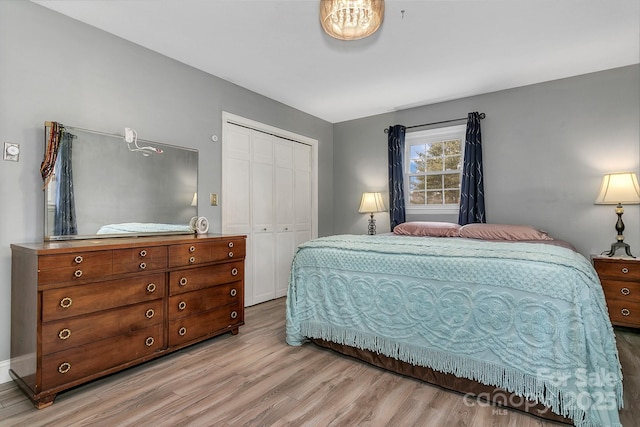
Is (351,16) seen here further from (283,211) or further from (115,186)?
(283,211)

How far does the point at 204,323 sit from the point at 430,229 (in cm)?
246

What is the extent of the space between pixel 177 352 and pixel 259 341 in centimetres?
63

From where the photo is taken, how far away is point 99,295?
6.34 ft

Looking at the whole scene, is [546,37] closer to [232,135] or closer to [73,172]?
[232,135]

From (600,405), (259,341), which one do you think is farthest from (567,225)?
(259,341)

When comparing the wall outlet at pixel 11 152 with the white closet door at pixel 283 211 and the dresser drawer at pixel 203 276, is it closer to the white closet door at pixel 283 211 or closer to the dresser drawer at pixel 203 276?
the dresser drawer at pixel 203 276

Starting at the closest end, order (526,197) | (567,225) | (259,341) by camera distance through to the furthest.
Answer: (259,341), (567,225), (526,197)

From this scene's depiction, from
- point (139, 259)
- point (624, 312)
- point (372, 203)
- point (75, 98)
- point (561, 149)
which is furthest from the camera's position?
point (372, 203)

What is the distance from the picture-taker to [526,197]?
355 cm

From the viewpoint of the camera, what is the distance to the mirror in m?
2.20

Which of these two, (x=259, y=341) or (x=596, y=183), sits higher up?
(x=596, y=183)

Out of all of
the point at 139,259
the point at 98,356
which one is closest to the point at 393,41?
the point at 139,259

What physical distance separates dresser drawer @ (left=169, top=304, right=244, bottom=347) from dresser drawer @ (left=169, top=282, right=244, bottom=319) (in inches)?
1.6

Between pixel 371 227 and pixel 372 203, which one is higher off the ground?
pixel 372 203
